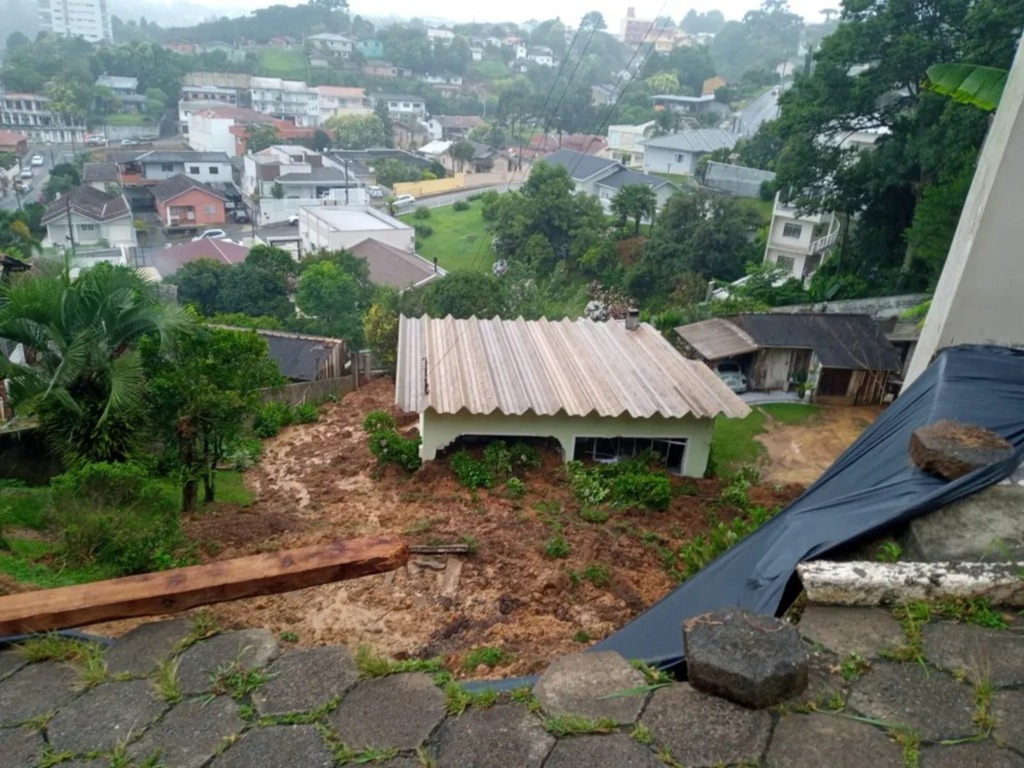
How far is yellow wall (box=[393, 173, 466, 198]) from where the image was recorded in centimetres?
6112

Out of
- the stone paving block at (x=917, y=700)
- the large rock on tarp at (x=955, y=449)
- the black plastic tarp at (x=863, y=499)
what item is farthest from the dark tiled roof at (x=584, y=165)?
the stone paving block at (x=917, y=700)

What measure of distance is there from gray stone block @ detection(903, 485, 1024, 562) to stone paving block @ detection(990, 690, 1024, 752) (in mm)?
698

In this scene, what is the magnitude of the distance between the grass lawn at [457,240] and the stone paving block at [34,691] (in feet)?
120

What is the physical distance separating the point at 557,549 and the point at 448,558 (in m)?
1.31

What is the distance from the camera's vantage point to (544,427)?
1177 cm

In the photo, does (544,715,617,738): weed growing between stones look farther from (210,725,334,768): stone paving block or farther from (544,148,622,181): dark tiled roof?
(544,148,622,181): dark tiled roof

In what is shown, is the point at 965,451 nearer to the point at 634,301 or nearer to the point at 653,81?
the point at 634,301

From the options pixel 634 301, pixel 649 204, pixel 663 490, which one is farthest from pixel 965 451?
pixel 649 204

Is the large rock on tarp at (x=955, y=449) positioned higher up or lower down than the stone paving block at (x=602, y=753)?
higher up

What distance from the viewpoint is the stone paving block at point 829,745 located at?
1.90m

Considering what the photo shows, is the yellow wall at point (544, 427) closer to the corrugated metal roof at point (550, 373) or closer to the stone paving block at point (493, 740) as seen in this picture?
the corrugated metal roof at point (550, 373)

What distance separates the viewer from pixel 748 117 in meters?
71.9

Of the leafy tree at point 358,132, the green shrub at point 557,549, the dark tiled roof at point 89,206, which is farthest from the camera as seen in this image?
the leafy tree at point 358,132

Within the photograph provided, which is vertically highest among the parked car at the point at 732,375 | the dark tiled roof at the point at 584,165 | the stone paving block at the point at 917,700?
the stone paving block at the point at 917,700
